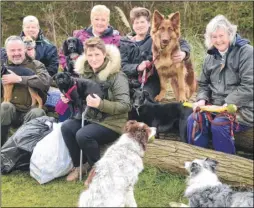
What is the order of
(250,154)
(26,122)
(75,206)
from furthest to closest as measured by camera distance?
(26,122), (250,154), (75,206)

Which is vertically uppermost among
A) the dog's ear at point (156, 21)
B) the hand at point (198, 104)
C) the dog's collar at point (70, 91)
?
the dog's ear at point (156, 21)

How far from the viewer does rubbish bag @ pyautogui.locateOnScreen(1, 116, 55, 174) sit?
5.92 metres

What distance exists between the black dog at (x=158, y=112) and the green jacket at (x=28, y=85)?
1365 millimetres

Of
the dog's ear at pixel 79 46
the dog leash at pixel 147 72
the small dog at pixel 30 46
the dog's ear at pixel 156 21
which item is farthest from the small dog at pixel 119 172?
the small dog at pixel 30 46

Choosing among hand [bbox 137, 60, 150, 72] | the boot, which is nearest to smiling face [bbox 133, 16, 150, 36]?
hand [bbox 137, 60, 150, 72]

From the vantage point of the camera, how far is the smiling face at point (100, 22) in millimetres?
6270

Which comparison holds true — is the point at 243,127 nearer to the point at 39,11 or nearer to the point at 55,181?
the point at 55,181

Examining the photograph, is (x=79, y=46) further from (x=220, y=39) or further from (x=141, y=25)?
(x=220, y=39)

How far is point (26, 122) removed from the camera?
6.32 meters

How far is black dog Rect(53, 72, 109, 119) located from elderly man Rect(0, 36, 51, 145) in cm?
108

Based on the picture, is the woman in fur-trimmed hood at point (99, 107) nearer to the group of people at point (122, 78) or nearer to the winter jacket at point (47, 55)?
the group of people at point (122, 78)

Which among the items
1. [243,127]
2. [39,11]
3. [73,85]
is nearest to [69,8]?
[39,11]

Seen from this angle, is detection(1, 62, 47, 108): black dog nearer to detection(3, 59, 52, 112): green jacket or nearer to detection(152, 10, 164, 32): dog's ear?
detection(3, 59, 52, 112): green jacket

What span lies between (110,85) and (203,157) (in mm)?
1316
